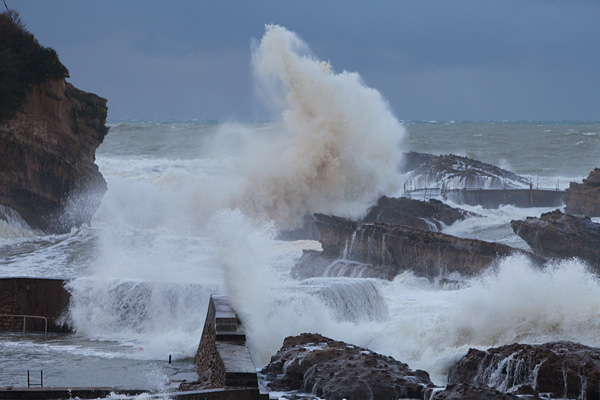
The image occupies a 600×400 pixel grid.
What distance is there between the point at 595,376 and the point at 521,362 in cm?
97

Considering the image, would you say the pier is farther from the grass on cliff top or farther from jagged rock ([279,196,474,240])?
the grass on cliff top

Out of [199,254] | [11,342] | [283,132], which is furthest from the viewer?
[283,132]

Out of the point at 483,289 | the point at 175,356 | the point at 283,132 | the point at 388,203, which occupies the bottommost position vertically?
the point at 175,356

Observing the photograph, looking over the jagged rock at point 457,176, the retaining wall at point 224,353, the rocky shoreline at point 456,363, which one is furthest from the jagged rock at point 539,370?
the jagged rock at point 457,176

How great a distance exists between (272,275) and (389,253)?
425 centimetres

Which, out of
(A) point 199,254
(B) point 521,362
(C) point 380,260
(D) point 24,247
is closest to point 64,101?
(D) point 24,247

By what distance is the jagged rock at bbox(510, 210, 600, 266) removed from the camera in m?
20.6

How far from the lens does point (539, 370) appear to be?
442 inches

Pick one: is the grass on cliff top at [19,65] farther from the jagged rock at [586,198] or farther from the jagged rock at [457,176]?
the jagged rock at [586,198]

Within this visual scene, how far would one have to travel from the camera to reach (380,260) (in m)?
22.1

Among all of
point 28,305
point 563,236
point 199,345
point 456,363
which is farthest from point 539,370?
point 28,305

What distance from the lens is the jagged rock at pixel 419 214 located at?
27969 millimetres

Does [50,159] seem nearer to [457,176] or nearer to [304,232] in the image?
[304,232]

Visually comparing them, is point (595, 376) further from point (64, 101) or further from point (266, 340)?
point (64, 101)
